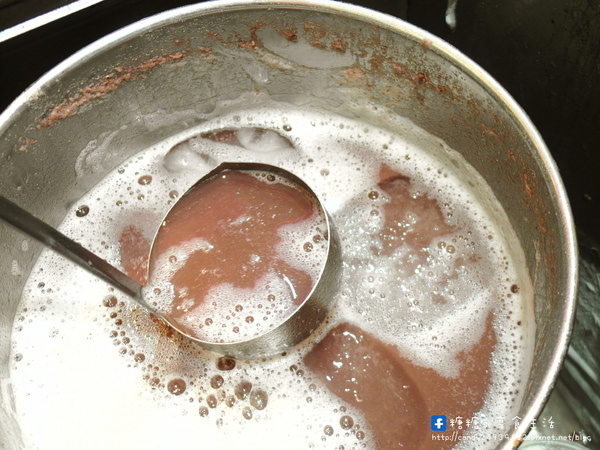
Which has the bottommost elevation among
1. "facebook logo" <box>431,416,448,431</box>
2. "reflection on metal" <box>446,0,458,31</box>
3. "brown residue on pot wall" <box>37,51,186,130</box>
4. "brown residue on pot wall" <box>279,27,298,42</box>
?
"facebook logo" <box>431,416,448,431</box>

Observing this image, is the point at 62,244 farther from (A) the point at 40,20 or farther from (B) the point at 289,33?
(B) the point at 289,33

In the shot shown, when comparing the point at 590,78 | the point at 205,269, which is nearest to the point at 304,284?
the point at 205,269

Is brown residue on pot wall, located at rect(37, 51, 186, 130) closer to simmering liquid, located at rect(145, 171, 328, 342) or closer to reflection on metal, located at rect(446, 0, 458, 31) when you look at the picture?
simmering liquid, located at rect(145, 171, 328, 342)

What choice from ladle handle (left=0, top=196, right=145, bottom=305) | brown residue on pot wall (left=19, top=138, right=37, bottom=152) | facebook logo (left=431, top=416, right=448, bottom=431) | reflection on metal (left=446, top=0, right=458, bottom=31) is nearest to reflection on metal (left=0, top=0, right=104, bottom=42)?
brown residue on pot wall (left=19, top=138, right=37, bottom=152)

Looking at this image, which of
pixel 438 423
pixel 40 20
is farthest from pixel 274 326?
pixel 40 20

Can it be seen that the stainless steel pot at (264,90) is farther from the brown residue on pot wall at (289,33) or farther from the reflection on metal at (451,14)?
the reflection on metal at (451,14)
